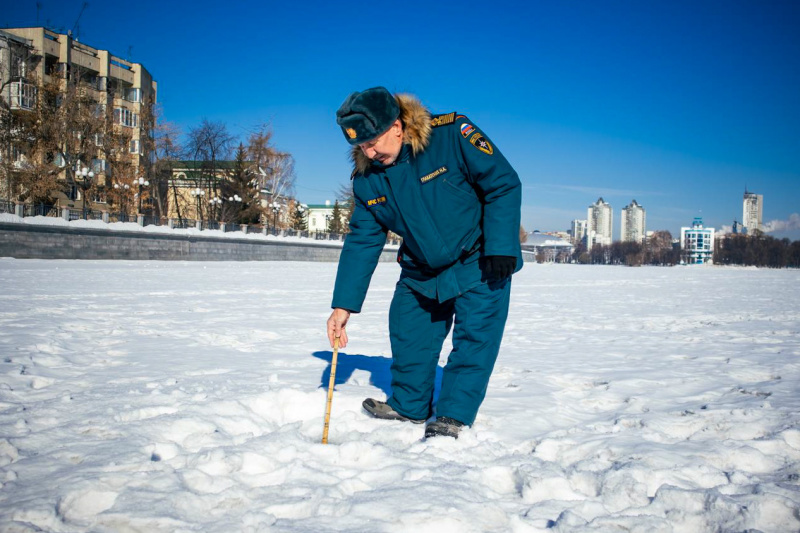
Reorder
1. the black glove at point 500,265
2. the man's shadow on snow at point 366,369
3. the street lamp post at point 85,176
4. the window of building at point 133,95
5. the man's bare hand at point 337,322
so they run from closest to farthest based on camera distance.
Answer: the black glove at point 500,265 < the man's bare hand at point 337,322 < the man's shadow on snow at point 366,369 < the street lamp post at point 85,176 < the window of building at point 133,95

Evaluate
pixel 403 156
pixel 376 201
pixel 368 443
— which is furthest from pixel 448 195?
pixel 368 443

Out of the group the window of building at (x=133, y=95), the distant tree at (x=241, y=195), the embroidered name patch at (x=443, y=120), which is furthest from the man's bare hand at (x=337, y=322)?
the window of building at (x=133, y=95)

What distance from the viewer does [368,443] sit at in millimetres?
2402

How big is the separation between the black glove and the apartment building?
3485 centimetres

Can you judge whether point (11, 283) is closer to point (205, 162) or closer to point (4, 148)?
point (4, 148)

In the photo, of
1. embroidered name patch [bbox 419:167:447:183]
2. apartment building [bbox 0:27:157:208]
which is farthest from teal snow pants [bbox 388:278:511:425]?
apartment building [bbox 0:27:157:208]

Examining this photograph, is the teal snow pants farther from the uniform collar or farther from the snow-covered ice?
the uniform collar

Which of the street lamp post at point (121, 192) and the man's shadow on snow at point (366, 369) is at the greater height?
the street lamp post at point (121, 192)

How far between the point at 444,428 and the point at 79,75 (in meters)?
42.8

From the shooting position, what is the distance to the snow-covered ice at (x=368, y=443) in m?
1.80

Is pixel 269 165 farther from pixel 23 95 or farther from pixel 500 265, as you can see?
pixel 500 265

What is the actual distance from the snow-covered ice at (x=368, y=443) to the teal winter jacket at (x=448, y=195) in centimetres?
85

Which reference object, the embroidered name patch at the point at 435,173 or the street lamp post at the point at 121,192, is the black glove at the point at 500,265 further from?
the street lamp post at the point at 121,192

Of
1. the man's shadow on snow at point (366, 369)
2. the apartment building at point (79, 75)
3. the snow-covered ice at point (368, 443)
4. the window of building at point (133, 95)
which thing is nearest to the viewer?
the snow-covered ice at point (368, 443)
